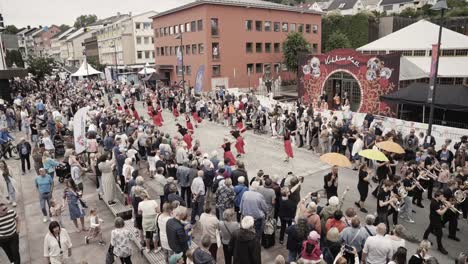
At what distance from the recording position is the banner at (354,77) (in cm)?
2102

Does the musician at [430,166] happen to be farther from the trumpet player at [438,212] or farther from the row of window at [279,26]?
the row of window at [279,26]

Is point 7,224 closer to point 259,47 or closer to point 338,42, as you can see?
point 259,47

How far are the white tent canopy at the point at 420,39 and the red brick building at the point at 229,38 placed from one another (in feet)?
54.1

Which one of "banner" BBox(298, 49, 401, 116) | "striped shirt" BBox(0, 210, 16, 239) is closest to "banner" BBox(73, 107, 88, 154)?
"striped shirt" BBox(0, 210, 16, 239)

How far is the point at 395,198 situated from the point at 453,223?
1.60 m

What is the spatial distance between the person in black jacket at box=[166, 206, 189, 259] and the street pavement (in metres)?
1.70

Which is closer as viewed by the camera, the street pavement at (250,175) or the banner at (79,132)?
the street pavement at (250,175)

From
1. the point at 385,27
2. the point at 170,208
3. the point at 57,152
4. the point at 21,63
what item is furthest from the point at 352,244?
the point at 21,63

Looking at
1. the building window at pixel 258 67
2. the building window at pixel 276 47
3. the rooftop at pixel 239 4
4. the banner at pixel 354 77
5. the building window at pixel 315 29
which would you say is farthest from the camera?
the building window at pixel 315 29

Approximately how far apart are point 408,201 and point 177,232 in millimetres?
6405

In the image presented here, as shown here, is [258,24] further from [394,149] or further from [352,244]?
[352,244]

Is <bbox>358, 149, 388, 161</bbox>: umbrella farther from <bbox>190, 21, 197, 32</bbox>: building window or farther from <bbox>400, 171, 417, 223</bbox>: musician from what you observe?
<bbox>190, 21, 197, 32</bbox>: building window

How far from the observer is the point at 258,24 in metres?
42.2

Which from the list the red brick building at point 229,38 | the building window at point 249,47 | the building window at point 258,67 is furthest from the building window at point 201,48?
the building window at point 258,67
